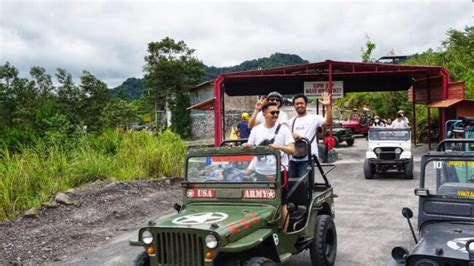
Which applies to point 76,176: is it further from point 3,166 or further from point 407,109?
point 407,109

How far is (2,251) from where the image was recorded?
6.74m

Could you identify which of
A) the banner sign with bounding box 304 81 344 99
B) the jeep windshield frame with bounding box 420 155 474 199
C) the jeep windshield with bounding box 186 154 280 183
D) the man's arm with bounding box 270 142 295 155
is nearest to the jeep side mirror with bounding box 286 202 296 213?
the jeep windshield with bounding box 186 154 280 183

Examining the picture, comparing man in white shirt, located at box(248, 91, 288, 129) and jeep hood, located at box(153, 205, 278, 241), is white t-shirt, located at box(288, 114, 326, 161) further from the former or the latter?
jeep hood, located at box(153, 205, 278, 241)

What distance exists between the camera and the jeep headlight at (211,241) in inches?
156

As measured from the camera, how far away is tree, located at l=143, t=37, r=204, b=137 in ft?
148

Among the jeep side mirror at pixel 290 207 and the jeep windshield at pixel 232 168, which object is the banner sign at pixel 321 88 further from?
the jeep side mirror at pixel 290 207

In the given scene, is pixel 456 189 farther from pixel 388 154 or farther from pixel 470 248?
pixel 388 154

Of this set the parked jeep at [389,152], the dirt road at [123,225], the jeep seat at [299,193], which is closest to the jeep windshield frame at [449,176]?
the jeep seat at [299,193]

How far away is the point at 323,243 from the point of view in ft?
17.7

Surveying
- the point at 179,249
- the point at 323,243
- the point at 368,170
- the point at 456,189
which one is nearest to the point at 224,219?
the point at 179,249

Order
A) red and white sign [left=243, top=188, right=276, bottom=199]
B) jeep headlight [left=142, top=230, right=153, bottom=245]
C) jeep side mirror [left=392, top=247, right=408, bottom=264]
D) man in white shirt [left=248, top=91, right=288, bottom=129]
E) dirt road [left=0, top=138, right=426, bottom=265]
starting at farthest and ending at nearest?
dirt road [left=0, top=138, right=426, bottom=265]
man in white shirt [left=248, top=91, right=288, bottom=129]
red and white sign [left=243, top=188, right=276, bottom=199]
jeep headlight [left=142, top=230, right=153, bottom=245]
jeep side mirror [left=392, top=247, right=408, bottom=264]

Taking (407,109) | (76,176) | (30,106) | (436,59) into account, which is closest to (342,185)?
(76,176)

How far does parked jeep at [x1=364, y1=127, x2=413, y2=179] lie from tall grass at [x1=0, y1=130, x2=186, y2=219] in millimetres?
5344

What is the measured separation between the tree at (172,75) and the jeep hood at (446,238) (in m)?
40.4
